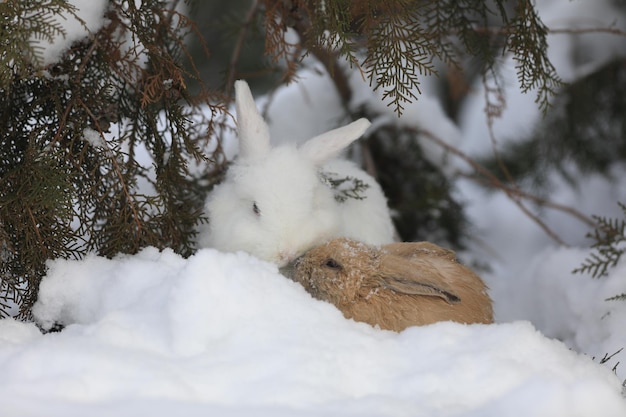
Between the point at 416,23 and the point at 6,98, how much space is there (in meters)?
1.36

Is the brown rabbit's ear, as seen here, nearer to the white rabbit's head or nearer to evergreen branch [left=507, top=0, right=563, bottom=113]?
the white rabbit's head

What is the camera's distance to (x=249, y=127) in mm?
2820

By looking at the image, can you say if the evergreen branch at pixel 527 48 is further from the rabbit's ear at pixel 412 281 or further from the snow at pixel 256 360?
the snow at pixel 256 360

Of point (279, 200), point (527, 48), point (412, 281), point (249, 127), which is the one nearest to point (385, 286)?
point (412, 281)

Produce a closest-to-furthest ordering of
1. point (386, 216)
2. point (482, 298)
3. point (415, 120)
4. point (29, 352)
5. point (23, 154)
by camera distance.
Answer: point (29, 352) < point (23, 154) < point (482, 298) < point (386, 216) < point (415, 120)

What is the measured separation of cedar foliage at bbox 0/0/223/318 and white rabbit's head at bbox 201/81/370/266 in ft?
0.55

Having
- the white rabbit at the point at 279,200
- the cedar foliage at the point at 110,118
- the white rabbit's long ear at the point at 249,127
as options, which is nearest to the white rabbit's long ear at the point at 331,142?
the white rabbit at the point at 279,200

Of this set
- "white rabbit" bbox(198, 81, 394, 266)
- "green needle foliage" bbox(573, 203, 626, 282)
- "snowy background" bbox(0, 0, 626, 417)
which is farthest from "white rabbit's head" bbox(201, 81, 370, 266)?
"green needle foliage" bbox(573, 203, 626, 282)

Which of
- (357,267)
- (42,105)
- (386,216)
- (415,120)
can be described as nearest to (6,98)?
(42,105)

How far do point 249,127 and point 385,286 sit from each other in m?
0.89

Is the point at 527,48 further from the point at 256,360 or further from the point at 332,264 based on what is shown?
the point at 256,360

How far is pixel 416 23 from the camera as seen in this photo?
7.82 feet

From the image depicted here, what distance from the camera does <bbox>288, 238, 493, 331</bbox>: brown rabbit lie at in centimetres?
231

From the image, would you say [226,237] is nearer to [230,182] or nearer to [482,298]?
[230,182]
